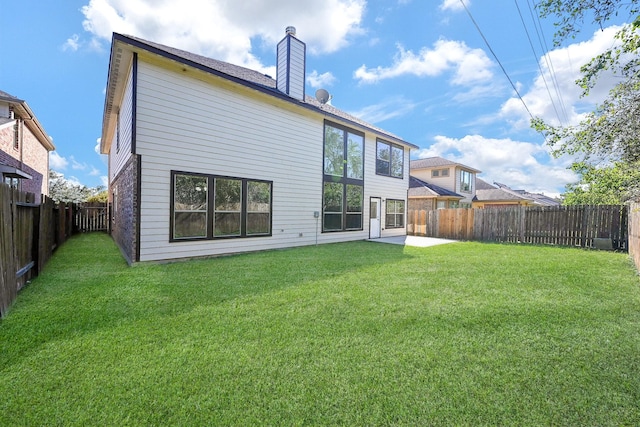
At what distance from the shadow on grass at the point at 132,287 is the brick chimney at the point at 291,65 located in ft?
20.2

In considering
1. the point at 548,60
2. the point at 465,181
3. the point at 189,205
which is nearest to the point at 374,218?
the point at 548,60

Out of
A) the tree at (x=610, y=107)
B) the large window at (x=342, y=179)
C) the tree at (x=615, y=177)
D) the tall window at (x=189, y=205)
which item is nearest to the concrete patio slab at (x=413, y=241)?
the large window at (x=342, y=179)

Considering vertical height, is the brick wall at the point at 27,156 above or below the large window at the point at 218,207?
above

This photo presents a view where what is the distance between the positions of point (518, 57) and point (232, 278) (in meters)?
10.6

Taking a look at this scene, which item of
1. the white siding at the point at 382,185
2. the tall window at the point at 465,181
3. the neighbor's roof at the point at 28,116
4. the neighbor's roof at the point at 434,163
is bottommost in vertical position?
the white siding at the point at 382,185

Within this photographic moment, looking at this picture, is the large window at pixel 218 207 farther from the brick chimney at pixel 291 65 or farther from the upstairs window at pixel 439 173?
the upstairs window at pixel 439 173

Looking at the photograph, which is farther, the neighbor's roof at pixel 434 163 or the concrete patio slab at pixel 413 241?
Result: the neighbor's roof at pixel 434 163

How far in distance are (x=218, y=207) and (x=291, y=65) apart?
606 cm

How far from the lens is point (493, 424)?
6.09ft

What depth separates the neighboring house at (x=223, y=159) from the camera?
682 centimetres

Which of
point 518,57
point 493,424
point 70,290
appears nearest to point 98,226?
point 70,290

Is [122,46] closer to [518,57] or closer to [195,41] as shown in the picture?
[195,41]

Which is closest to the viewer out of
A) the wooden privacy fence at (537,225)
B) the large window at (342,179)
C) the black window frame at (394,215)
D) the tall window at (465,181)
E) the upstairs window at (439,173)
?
the wooden privacy fence at (537,225)

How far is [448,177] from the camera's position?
909 inches
